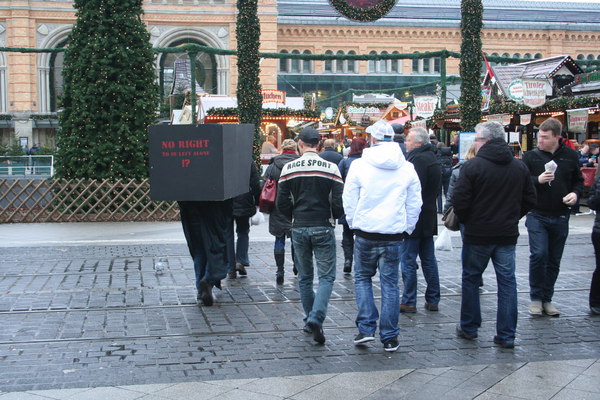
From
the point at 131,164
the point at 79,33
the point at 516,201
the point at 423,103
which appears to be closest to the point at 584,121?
the point at 423,103

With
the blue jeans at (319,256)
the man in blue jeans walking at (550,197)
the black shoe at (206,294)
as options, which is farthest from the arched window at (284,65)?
the blue jeans at (319,256)

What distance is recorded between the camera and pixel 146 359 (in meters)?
6.03

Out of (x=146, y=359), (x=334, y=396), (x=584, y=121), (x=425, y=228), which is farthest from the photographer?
(x=584, y=121)

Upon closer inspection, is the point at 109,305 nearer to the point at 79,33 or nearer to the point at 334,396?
the point at 334,396

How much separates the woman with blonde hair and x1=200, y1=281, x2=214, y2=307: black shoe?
1.26 meters

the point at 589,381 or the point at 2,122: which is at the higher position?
the point at 2,122

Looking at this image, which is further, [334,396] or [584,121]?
[584,121]

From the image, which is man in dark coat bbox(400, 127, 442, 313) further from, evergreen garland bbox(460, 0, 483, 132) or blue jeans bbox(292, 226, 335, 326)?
evergreen garland bbox(460, 0, 483, 132)

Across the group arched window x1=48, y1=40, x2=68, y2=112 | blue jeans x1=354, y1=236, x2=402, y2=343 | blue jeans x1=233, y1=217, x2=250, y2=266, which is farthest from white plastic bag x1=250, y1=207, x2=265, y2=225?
arched window x1=48, y1=40, x2=68, y2=112

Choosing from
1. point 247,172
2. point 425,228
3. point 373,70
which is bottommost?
point 425,228

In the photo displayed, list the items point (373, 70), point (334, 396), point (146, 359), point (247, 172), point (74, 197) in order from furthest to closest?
point (373, 70) < point (74, 197) < point (247, 172) < point (146, 359) < point (334, 396)

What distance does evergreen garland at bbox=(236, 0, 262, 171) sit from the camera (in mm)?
18469

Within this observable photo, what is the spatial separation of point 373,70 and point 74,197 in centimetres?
4127

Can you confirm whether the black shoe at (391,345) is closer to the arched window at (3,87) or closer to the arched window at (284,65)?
the arched window at (3,87)
